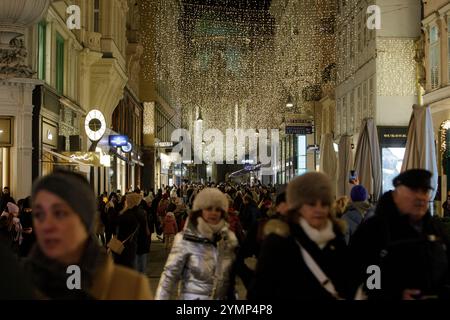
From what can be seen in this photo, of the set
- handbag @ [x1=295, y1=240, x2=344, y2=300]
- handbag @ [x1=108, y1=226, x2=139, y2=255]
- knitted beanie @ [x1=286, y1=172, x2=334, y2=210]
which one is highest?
knitted beanie @ [x1=286, y1=172, x2=334, y2=210]

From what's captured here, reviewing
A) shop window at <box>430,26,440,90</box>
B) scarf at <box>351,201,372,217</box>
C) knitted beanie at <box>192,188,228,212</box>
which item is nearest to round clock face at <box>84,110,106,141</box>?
shop window at <box>430,26,440,90</box>

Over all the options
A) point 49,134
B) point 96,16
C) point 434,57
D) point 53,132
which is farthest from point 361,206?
point 96,16

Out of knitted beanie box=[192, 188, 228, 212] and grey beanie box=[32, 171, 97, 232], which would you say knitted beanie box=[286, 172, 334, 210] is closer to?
grey beanie box=[32, 171, 97, 232]

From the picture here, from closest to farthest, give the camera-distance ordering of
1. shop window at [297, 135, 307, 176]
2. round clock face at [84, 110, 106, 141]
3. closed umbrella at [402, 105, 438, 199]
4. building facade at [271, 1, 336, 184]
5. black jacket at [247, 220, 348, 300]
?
black jacket at [247, 220, 348, 300]
closed umbrella at [402, 105, 438, 199]
round clock face at [84, 110, 106, 141]
building facade at [271, 1, 336, 184]
shop window at [297, 135, 307, 176]

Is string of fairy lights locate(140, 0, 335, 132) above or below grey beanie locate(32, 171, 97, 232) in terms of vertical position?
above

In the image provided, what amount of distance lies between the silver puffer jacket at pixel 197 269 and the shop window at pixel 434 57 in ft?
88.5

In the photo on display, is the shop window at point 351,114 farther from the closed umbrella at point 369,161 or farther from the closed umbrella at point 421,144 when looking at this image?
the closed umbrella at point 421,144

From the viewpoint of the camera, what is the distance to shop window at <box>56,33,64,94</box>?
27.4 m

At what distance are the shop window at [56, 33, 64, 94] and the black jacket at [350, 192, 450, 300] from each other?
23659 mm

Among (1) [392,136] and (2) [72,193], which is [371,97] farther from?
(2) [72,193]

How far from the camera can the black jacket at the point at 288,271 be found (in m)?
4.07
